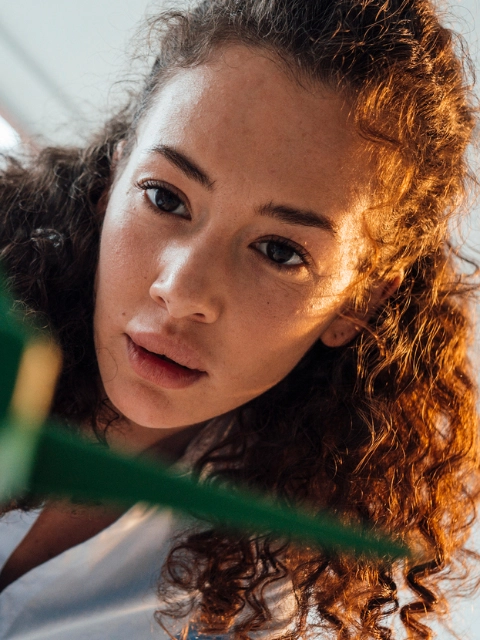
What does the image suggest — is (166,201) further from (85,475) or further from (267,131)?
(85,475)

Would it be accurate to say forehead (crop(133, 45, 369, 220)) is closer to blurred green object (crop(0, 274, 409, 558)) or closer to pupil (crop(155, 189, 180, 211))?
pupil (crop(155, 189, 180, 211))

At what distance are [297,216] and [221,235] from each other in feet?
0.25

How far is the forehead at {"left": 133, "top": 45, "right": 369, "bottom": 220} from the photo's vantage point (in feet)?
2.30

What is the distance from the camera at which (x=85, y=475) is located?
902 millimetres

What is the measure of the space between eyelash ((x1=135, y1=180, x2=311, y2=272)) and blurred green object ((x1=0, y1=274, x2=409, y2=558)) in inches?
8.7

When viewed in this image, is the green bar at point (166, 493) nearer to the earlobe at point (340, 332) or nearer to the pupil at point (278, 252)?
the earlobe at point (340, 332)

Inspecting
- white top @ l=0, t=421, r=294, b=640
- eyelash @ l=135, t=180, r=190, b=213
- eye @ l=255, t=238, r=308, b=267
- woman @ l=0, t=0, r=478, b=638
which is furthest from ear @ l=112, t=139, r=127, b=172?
white top @ l=0, t=421, r=294, b=640

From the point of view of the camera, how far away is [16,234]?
2.96 feet

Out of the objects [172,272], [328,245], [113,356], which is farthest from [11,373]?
[328,245]

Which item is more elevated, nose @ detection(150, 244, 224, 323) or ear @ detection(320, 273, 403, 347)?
ear @ detection(320, 273, 403, 347)

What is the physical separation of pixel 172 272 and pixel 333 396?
35 centimetres

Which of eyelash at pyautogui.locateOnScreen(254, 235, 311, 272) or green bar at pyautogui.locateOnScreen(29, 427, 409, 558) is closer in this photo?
eyelash at pyautogui.locateOnScreen(254, 235, 311, 272)

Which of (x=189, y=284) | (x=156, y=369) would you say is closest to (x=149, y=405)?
(x=156, y=369)

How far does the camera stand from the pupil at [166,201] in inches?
29.8
